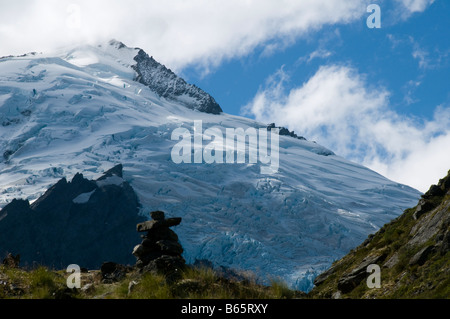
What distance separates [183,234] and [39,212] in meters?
42.4

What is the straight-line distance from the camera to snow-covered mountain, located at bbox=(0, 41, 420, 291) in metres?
114

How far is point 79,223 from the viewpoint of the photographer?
13938 centimetres

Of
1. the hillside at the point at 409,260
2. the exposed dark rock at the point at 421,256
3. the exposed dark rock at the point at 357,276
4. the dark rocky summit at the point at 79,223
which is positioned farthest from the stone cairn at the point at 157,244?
the dark rocky summit at the point at 79,223

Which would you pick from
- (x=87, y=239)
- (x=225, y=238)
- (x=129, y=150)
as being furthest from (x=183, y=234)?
(x=129, y=150)

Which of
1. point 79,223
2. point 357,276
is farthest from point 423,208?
point 79,223

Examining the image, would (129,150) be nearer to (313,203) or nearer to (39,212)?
(39,212)

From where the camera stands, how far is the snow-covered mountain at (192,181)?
114 m

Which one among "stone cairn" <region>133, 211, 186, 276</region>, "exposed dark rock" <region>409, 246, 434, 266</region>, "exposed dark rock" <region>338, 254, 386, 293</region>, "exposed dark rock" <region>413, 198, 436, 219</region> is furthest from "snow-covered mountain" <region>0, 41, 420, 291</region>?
"stone cairn" <region>133, 211, 186, 276</region>

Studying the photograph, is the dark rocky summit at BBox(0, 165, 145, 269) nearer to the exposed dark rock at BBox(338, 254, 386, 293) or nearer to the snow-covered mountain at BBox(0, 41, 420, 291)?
the snow-covered mountain at BBox(0, 41, 420, 291)

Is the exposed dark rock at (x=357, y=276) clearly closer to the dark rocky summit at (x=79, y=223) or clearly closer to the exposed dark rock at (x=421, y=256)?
the exposed dark rock at (x=421, y=256)

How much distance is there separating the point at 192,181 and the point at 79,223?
3150 cm

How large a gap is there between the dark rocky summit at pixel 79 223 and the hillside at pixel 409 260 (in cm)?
11092

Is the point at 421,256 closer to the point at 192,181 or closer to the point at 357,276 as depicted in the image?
the point at 357,276

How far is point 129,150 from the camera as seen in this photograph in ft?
503
